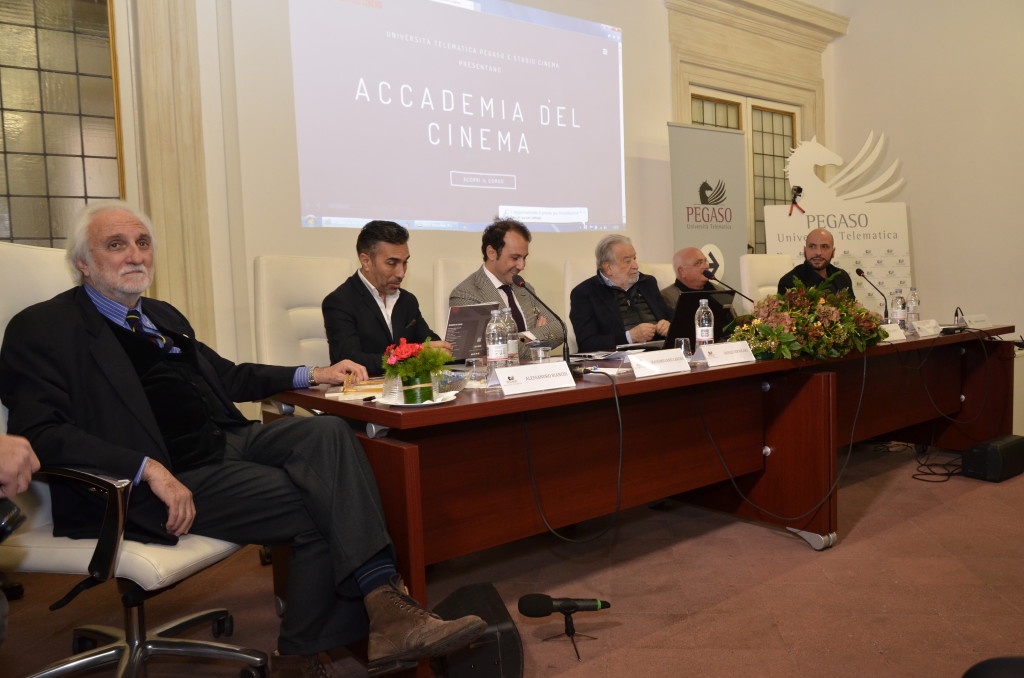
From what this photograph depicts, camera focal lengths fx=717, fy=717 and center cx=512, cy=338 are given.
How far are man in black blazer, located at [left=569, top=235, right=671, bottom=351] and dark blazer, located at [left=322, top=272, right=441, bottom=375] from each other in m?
0.89

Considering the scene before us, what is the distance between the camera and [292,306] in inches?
106

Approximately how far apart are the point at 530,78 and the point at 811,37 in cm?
315

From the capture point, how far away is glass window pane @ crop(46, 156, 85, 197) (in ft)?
10.1

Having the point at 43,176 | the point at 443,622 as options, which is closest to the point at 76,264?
the point at 443,622

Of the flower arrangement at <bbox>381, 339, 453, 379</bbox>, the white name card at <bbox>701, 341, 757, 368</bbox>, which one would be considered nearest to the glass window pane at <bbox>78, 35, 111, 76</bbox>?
the flower arrangement at <bbox>381, 339, 453, 379</bbox>

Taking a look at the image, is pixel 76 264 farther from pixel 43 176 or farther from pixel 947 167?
pixel 947 167

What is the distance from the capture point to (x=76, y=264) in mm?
1707

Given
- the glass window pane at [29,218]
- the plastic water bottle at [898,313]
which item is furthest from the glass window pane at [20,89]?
the plastic water bottle at [898,313]

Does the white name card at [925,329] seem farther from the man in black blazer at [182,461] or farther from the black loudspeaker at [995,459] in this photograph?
the man in black blazer at [182,461]

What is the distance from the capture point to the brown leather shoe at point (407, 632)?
1332mm

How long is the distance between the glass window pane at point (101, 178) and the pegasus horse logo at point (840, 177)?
4.44 metres

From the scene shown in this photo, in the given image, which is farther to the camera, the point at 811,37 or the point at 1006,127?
the point at 811,37

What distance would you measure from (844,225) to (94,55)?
495 cm

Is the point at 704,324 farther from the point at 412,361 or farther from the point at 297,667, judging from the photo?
the point at 297,667
